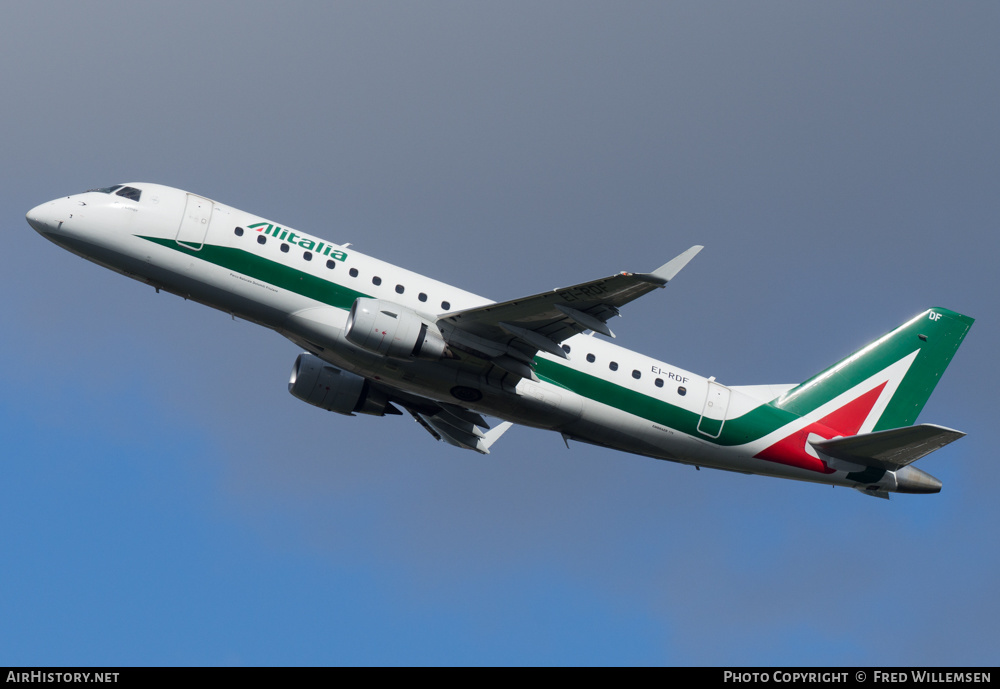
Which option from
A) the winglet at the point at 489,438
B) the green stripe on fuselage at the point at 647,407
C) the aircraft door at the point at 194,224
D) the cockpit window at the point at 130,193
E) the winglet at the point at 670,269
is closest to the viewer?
the winglet at the point at 670,269

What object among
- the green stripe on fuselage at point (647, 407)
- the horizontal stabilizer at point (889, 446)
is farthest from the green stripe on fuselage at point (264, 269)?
the horizontal stabilizer at point (889, 446)

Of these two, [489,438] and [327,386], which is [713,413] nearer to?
[489,438]

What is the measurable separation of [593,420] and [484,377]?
14.3ft

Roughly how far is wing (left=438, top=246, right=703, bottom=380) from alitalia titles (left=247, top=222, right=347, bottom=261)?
459cm

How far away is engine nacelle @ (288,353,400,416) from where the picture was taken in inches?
1644

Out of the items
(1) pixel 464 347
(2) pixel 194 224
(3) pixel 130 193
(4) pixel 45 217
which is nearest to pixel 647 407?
(1) pixel 464 347

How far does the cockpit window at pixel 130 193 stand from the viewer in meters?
37.2

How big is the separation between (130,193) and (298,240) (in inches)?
237

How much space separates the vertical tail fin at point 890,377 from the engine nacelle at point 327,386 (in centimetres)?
1654

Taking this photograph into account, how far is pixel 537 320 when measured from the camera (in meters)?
35.5

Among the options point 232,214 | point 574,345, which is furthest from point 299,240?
point 574,345

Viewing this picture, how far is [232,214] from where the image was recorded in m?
37.5

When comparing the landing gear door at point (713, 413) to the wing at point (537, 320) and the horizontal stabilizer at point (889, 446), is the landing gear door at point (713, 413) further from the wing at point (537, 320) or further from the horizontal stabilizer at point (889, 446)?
the wing at point (537, 320)

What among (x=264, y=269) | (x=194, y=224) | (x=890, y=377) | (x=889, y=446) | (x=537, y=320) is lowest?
(x=889, y=446)
